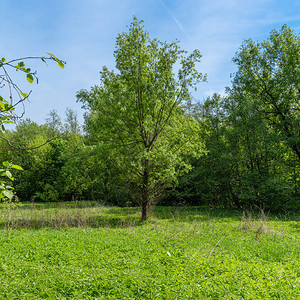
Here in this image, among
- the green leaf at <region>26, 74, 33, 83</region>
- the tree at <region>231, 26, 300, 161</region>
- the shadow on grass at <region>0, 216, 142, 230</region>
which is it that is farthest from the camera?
the tree at <region>231, 26, 300, 161</region>

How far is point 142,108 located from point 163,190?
463 cm

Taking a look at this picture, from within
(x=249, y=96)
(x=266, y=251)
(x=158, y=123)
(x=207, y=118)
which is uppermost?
(x=249, y=96)

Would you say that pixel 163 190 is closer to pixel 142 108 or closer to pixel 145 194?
pixel 145 194

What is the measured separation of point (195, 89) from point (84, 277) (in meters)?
10.7

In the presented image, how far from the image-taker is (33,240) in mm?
8711

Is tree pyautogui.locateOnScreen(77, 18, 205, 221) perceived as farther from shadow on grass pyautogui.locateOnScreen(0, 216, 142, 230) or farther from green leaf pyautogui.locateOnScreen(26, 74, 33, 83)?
green leaf pyautogui.locateOnScreen(26, 74, 33, 83)

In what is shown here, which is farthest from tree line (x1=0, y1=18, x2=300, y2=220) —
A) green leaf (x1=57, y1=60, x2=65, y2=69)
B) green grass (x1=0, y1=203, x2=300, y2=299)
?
green leaf (x1=57, y1=60, x2=65, y2=69)

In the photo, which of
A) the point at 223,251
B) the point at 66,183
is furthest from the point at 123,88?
the point at 66,183

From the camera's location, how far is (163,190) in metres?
14.4

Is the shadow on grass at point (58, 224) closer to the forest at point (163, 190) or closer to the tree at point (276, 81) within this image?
the forest at point (163, 190)

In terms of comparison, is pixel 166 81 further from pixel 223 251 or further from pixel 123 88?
pixel 223 251

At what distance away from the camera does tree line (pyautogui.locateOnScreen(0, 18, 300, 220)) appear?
13242 millimetres

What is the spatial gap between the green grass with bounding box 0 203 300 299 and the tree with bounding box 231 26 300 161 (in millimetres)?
10014

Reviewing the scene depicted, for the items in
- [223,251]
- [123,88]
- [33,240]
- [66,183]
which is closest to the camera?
[223,251]
